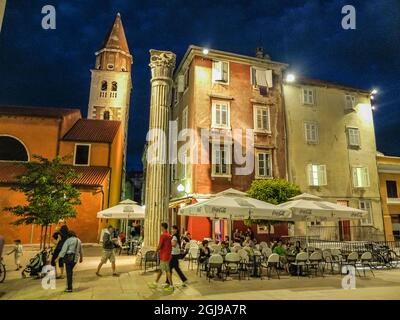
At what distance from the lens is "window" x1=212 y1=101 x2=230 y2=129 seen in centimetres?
2161

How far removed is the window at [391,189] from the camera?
25594mm

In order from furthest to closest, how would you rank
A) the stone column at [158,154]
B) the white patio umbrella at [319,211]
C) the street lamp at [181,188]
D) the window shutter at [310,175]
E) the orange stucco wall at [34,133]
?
1. the orange stucco wall at [34,133]
2. the window shutter at [310,175]
3. the street lamp at [181,188]
4. the stone column at [158,154]
5. the white patio umbrella at [319,211]

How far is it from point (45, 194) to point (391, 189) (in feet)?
86.0

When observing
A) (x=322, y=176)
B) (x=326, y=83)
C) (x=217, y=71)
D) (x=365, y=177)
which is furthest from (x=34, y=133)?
(x=365, y=177)

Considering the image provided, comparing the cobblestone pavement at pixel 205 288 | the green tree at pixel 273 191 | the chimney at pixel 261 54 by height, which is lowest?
the cobblestone pavement at pixel 205 288

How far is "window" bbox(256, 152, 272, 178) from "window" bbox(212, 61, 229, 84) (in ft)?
19.9

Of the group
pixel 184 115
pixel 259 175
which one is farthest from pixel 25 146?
pixel 259 175

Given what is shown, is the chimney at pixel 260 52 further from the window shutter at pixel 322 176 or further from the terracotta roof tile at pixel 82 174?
the terracotta roof tile at pixel 82 174

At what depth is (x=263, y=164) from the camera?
22375mm

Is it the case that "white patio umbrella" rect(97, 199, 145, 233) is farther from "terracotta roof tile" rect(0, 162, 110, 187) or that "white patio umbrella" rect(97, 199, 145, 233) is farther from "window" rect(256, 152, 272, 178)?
"window" rect(256, 152, 272, 178)

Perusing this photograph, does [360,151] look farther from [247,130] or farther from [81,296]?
[81,296]

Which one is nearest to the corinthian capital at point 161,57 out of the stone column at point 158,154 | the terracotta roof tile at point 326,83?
the stone column at point 158,154

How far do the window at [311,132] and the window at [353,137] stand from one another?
310 cm
